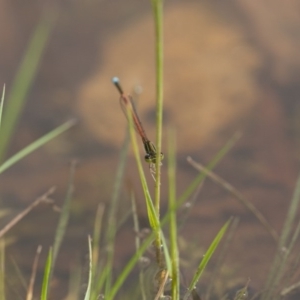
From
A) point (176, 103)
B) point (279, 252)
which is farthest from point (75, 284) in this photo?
point (176, 103)

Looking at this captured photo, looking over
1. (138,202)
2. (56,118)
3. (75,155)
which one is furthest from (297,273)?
(56,118)

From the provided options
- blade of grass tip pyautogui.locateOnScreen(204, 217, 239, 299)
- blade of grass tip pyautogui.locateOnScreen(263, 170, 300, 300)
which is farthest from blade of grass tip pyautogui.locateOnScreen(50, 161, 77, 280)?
blade of grass tip pyautogui.locateOnScreen(263, 170, 300, 300)

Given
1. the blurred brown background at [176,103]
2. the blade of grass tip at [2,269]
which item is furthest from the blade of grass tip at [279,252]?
the blade of grass tip at [2,269]

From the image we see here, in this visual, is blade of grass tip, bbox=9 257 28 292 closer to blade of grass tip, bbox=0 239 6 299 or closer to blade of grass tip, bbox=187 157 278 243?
blade of grass tip, bbox=0 239 6 299

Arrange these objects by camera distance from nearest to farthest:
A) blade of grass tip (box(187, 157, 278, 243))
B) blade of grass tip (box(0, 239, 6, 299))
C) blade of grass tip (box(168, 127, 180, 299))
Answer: blade of grass tip (box(168, 127, 180, 299)) → blade of grass tip (box(0, 239, 6, 299)) → blade of grass tip (box(187, 157, 278, 243))

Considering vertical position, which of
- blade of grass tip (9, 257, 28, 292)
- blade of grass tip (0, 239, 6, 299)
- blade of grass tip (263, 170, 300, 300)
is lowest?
blade of grass tip (263, 170, 300, 300)

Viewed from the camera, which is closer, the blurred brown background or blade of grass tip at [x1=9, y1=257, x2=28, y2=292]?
blade of grass tip at [x1=9, y1=257, x2=28, y2=292]

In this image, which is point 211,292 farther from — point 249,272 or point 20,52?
point 20,52

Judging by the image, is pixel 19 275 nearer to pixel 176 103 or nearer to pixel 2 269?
pixel 2 269

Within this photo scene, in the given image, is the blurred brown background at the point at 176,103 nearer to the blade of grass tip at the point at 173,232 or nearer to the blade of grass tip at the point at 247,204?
the blade of grass tip at the point at 247,204
